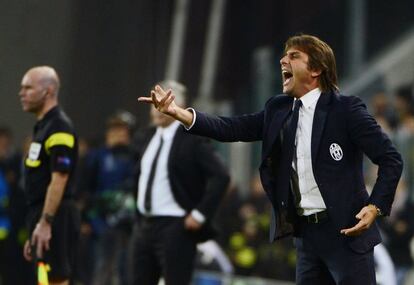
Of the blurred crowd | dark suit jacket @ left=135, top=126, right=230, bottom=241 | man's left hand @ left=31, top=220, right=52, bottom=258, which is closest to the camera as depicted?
man's left hand @ left=31, top=220, right=52, bottom=258

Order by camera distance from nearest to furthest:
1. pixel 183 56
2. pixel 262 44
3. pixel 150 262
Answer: pixel 150 262 < pixel 262 44 < pixel 183 56

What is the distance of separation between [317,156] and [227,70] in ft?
33.0

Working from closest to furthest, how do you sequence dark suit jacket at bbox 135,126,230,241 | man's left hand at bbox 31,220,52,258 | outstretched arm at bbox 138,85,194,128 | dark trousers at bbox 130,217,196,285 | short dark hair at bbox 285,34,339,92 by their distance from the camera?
1. outstretched arm at bbox 138,85,194,128
2. short dark hair at bbox 285,34,339,92
3. man's left hand at bbox 31,220,52,258
4. dark trousers at bbox 130,217,196,285
5. dark suit jacket at bbox 135,126,230,241

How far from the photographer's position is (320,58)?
20.4 ft

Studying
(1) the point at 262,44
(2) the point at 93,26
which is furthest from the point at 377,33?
(2) the point at 93,26

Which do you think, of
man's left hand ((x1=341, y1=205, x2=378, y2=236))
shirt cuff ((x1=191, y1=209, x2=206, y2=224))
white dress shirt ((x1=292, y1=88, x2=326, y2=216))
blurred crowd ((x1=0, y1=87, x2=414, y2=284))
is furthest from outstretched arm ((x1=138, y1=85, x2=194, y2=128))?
blurred crowd ((x1=0, y1=87, x2=414, y2=284))

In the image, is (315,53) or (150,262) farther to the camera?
(150,262)

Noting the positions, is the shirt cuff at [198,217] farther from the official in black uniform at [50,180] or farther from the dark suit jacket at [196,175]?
the official in black uniform at [50,180]

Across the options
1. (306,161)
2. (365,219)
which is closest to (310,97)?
(306,161)

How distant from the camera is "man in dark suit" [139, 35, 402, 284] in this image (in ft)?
19.7

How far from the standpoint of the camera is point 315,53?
6.21 metres

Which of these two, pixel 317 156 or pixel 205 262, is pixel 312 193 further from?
pixel 205 262

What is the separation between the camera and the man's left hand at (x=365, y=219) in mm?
5832

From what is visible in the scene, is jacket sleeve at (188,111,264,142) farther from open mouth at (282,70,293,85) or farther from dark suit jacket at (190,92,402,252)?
open mouth at (282,70,293,85)
